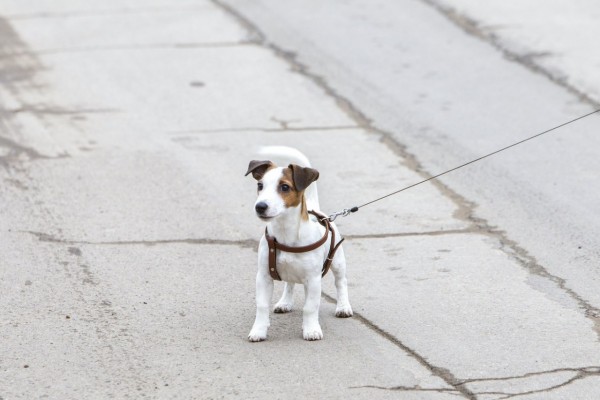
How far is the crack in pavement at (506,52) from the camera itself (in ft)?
38.0

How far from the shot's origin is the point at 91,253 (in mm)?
8039

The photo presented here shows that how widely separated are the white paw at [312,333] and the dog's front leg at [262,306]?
0.22 meters

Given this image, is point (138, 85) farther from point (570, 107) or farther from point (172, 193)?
point (570, 107)

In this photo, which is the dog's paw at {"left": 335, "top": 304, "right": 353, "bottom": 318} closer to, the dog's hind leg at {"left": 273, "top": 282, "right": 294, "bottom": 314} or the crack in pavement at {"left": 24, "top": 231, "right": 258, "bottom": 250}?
the dog's hind leg at {"left": 273, "top": 282, "right": 294, "bottom": 314}

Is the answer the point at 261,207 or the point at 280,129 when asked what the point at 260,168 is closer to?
the point at 261,207

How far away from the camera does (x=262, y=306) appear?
6.44 metres

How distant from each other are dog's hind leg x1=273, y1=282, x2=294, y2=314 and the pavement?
0.16 feet

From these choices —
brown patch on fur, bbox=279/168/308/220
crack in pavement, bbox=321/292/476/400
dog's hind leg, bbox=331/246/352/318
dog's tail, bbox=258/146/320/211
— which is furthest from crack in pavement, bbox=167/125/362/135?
brown patch on fur, bbox=279/168/308/220

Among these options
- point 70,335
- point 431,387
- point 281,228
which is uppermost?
point 281,228

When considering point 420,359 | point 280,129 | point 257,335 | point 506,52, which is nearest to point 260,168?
point 257,335

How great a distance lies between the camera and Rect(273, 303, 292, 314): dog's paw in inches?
274

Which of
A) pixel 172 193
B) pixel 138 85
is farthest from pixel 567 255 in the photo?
pixel 138 85

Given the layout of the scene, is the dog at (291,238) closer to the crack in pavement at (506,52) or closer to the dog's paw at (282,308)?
the dog's paw at (282,308)

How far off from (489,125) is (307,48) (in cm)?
313
